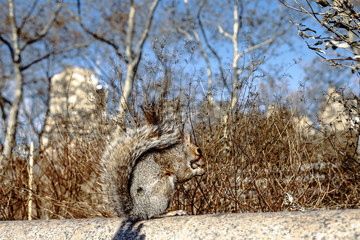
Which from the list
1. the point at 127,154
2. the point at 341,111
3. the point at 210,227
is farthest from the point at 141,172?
the point at 341,111

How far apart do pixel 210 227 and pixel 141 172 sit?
57 centimetres

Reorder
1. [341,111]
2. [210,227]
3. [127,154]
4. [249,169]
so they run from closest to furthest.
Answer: [210,227], [127,154], [249,169], [341,111]

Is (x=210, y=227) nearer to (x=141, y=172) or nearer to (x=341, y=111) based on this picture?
(x=141, y=172)

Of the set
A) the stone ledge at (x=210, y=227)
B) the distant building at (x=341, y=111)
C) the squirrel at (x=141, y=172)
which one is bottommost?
the stone ledge at (x=210, y=227)

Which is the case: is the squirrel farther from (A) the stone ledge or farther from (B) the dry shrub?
(B) the dry shrub

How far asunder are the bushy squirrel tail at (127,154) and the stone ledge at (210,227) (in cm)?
16

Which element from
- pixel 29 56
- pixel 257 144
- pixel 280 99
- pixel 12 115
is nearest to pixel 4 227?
pixel 257 144

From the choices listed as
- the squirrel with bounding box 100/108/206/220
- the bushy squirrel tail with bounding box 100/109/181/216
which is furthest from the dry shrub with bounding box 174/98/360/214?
the bushy squirrel tail with bounding box 100/109/181/216

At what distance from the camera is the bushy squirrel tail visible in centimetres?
228

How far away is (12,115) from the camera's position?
10.9 m

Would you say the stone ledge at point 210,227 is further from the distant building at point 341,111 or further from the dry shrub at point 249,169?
the distant building at point 341,111

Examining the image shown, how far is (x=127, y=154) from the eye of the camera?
2283 millimetres

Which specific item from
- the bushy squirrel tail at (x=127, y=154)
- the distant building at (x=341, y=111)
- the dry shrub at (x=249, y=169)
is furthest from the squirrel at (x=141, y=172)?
the distant building at (x=341, y=111)

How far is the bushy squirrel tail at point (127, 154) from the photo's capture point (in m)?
2.28
